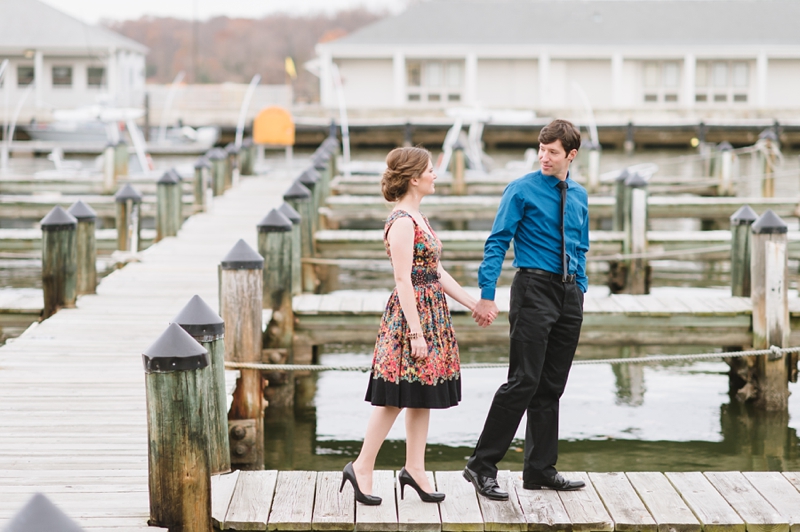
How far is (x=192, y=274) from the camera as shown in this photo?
1054cm

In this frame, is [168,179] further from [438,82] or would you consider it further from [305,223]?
[438,82]

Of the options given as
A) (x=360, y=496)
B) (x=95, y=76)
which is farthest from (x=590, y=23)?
(x=360, y=496)

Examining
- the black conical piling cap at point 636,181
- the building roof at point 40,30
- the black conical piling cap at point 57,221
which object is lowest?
the black conical piling cap at point 57,221

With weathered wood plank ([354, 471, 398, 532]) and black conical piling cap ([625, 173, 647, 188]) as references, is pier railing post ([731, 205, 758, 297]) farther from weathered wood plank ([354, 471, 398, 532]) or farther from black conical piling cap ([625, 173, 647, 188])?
weathered wood plank ([354, 471, 398, 532])

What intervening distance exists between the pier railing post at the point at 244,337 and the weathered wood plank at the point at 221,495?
1881 mm

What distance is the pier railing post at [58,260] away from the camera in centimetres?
836

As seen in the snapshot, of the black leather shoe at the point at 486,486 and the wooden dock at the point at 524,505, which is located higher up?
the black leather shoe at the point at 486,486

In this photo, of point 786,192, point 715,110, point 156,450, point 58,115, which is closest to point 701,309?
point 156,450

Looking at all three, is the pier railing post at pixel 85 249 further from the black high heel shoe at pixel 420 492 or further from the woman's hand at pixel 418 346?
the woman's hand at pixel 418 346

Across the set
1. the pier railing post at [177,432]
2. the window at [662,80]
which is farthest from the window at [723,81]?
the pier railing post at [177,432]

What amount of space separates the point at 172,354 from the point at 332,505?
107 cm

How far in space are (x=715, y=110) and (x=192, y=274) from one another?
3215cm

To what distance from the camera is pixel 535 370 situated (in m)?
4.42

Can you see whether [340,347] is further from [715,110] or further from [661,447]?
[715,110]
